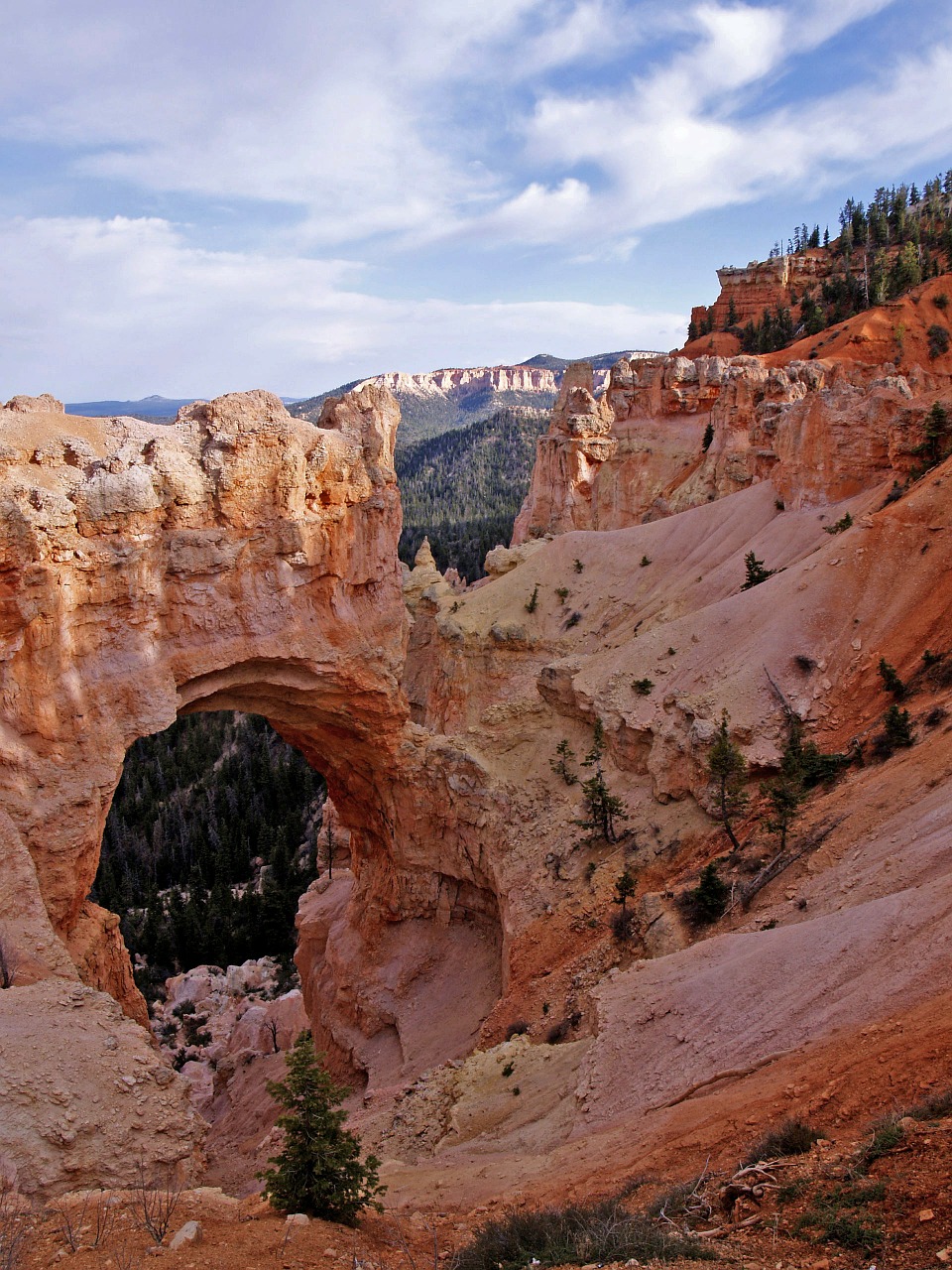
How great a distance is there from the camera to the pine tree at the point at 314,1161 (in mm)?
9008

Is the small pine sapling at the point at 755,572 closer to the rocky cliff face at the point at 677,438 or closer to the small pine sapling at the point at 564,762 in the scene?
the rocky cliff face at the point at 677,438

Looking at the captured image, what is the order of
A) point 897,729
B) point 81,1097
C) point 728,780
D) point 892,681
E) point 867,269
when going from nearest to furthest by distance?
point 81,1097 < point 897,729 < point 892,681 < point 728,780 < point 867,269

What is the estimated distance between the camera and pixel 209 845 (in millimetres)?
55969

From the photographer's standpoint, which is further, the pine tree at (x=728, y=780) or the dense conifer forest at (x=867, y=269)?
the dense conifer forest at (x=867, y=269)

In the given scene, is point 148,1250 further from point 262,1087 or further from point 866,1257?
point 262,1087

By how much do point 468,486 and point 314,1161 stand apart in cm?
13962

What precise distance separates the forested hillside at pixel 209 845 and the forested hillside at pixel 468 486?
3034cm

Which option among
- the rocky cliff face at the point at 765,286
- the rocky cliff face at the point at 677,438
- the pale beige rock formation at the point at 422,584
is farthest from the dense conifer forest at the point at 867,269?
the pale beige rock formation at the point at 422,584

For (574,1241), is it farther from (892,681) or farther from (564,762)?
(564,762)

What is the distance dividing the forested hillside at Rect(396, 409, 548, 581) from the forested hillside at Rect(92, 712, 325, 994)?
99.5ft

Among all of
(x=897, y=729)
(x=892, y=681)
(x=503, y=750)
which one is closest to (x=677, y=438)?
(x=503, y=750)

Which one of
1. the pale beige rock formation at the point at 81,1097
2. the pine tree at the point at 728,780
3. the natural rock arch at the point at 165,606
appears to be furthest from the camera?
the pine tree at the point at 728,780

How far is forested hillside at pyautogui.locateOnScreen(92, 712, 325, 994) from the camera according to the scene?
43656 millimetres

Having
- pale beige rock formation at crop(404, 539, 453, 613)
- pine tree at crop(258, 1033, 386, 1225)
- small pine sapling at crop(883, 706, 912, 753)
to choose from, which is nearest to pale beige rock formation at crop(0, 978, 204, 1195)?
pine tree at crop(258, 1033, 386, 1225)
